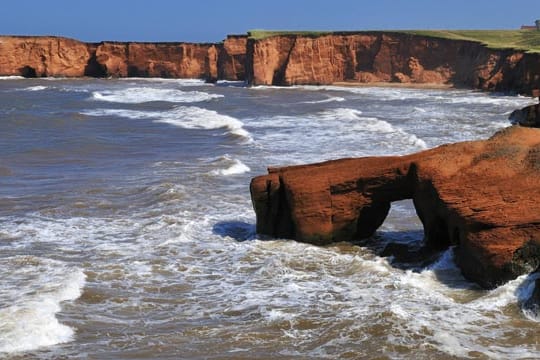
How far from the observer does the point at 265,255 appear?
12930mm

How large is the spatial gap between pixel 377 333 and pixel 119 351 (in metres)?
3.01

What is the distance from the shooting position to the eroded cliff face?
8250cm

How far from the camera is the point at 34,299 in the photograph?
34.2 ft

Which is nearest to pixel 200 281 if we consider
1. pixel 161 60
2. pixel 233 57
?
pixel 233 57

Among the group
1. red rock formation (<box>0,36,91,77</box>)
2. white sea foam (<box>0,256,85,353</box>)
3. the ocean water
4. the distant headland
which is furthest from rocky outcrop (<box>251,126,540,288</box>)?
red rock formation (<box>0,36,91,77</box>)

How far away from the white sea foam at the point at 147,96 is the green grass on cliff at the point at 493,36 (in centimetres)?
3026

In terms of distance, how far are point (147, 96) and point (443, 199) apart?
187ft

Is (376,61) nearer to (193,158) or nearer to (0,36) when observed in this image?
(0,36)

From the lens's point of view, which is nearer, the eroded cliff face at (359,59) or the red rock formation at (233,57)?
the eroded cliff face at (359,59)

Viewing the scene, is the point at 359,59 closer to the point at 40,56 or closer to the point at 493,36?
the point at 493,36

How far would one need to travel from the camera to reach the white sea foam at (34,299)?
8.98m

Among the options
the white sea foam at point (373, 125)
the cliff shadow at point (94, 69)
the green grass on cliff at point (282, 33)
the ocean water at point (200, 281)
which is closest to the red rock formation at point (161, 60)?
the cliff shadow at point (94, 69)

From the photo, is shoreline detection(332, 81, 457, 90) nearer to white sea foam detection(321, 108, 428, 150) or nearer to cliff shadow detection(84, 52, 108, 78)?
cliff shadow detection(84, 52, 108, 78)

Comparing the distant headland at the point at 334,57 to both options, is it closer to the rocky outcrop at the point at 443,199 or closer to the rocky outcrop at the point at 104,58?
the rocky outcrop at the point at 104,58
